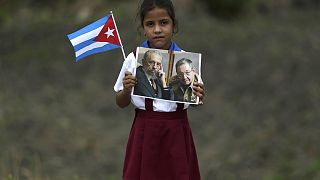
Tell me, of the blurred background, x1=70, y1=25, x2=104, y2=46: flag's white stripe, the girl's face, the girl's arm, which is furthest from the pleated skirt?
the blurred background

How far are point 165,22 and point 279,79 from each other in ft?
24.9

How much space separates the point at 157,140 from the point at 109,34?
2.02 ft

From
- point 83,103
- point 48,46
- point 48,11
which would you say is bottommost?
point 83,103

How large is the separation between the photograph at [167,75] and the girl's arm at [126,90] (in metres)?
0.04

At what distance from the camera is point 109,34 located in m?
3.78

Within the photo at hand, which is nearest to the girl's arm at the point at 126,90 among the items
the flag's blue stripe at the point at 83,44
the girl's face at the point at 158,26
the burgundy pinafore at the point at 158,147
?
the burgundy pinafore at the point at 158,147

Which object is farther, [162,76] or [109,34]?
[109,34]

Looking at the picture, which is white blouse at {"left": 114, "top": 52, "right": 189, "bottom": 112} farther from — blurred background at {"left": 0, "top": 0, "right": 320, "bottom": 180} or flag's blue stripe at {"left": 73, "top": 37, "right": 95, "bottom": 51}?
blurred background at {"left": 0, "top": 0, "right": 320, "bottom": 180}

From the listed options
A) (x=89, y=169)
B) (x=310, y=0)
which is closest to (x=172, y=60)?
(x=89, y=169)

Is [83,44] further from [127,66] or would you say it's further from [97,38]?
[127,66]

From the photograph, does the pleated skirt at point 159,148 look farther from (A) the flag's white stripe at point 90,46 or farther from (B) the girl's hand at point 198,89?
(A) the flag's white stripe at point 90,46

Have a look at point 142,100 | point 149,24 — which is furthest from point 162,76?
point 149,24

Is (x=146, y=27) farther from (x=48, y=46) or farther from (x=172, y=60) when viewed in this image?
(x=48, y=46)

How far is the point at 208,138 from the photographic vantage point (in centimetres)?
897
